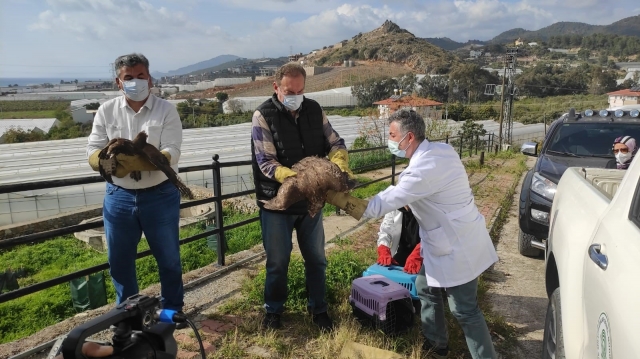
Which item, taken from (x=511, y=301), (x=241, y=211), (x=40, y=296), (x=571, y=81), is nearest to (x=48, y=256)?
(x=40, y=296)

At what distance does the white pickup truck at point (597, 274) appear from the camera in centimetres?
147

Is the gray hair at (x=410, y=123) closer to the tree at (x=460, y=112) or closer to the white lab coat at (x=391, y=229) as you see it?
the white lab coat at (x=391, y=229)

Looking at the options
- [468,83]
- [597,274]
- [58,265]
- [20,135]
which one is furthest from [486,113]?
[597,274]

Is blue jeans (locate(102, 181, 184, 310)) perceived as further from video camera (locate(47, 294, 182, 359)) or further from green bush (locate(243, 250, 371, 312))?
video camera (locate(47, 294, 182, 359))

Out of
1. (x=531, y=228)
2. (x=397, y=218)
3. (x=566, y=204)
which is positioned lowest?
(x=531, y=228)

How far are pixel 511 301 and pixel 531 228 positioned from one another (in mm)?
1125

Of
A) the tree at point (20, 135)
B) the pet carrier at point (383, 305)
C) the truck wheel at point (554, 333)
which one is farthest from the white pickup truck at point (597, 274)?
the tree at point (20, 135)

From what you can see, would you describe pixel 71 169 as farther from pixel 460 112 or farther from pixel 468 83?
pixel 468 83

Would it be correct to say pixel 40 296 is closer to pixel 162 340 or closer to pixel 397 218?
pixel 397 218

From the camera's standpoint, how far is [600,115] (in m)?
6.05

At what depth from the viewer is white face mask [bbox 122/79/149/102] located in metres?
2.85

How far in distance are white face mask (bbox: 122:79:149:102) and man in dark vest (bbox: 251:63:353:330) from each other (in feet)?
2.43

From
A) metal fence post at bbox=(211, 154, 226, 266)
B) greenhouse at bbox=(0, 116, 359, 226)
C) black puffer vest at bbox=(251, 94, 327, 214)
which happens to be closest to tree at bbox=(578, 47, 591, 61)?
greenhouse at bbox=(0, 116, 359, 226)

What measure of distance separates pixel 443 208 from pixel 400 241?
127cm
